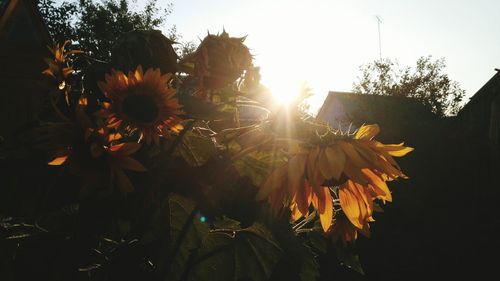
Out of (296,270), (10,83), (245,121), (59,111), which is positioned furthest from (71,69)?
(10,83)

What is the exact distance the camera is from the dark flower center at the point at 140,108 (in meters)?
0.64

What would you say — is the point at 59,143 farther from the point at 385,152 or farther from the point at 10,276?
the point at 385,152

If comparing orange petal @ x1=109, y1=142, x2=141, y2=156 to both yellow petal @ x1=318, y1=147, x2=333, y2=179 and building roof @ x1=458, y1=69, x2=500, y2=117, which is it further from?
building roof @ x1=458, y1=69, x2=500, y2=117

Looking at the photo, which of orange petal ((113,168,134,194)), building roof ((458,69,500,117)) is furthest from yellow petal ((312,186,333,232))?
building roof ((458,69,500,117))

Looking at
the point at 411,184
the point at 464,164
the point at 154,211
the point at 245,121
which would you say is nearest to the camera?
the point at 154,211

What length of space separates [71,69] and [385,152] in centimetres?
54

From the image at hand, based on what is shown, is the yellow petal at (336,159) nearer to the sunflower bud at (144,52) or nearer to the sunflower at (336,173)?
the sunflower at (336,173)

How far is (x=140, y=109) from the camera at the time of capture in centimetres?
69

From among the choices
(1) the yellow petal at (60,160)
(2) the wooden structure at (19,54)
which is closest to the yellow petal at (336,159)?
(1) the yellow petal at (60,160)

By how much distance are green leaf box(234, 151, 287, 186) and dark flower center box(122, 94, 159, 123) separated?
0.19 m

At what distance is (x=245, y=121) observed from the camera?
0.62 meters

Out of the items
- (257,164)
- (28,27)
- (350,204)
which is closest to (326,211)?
(350,204)

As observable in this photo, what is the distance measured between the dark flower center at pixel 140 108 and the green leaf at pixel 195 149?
104mm

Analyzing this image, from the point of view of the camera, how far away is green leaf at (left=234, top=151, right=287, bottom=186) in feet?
1.72
